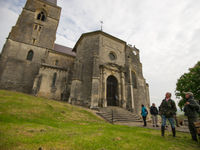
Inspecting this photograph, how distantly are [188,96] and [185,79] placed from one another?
14386 mm

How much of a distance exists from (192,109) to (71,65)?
21.5 m

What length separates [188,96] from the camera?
419 cm

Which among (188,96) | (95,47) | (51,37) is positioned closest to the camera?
(188,96)

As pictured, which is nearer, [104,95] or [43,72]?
[104,95]

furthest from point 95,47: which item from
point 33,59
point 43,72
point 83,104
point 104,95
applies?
point 33,59

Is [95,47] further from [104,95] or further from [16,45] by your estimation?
[16,45]

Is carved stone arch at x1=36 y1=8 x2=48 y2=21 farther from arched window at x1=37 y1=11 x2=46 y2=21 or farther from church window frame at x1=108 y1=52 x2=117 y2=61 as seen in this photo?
church window frame at x1=108 y1=52 x2=117 y2=61

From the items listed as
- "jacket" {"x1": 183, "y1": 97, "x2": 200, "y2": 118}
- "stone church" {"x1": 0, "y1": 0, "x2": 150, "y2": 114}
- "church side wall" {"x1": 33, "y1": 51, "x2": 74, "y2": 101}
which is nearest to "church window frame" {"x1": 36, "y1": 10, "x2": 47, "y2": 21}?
"stone church" {"x1": 0, "y1": 0, "x2": 150, "y2": 114}

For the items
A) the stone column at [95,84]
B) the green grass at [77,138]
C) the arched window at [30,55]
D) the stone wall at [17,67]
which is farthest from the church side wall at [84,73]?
the arched window at [30,55]

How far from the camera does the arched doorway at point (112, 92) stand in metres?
14.1

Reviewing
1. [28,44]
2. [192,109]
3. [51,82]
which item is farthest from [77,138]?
[28,44]

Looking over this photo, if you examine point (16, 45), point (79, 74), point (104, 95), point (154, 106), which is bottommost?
point (154, 106)

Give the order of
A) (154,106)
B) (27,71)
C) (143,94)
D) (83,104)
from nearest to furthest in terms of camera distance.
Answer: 1. (154,106)
2. (83,104)
3. (143,94)
4. (27,71)

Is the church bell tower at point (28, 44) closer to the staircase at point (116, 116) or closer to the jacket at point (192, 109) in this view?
the staircase at point (116, 116)
